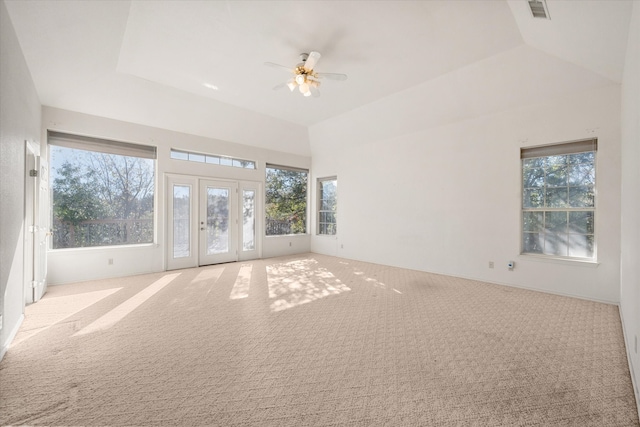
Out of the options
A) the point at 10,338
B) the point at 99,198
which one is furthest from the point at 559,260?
the point at 99,198

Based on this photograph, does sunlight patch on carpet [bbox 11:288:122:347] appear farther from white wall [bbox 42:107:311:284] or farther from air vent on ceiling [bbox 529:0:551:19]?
air vent on ceiling [bbox 529:0:551:19]

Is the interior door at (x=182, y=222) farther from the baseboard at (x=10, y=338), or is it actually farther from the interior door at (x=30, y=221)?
the baseboard at (x=10, y=338)

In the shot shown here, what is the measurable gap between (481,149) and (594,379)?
3681mm

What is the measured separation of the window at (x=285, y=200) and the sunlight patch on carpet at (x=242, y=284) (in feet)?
5.56

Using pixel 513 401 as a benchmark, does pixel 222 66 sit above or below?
above

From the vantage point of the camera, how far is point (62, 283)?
4410mm

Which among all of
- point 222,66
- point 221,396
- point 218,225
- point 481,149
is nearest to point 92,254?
point 218,225

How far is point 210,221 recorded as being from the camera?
6.05 metres

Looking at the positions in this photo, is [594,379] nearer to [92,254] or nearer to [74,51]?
[74,51]

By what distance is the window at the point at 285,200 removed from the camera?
7.17 m

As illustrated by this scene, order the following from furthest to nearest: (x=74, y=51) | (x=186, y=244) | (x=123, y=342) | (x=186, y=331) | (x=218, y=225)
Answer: (x=218, y=225) → (x=186, y=244) → (x=74, y=51) → (x=186, y=331) → (x=123, y=342)

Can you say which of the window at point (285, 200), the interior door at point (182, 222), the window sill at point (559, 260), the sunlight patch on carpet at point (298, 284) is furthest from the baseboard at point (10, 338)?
the window sill at point (559, 260)

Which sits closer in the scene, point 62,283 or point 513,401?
point 513,401

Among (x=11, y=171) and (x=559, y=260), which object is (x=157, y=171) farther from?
(x=559, y=260)
